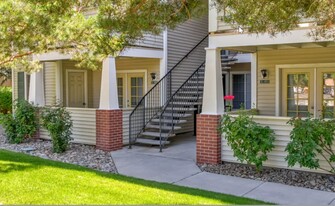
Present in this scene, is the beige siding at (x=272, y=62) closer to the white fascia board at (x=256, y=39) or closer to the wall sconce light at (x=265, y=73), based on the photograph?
the wall sconce light at (x=265, y=73)

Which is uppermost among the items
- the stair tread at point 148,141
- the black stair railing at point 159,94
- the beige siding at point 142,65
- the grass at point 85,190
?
the beige siding at point 142,65

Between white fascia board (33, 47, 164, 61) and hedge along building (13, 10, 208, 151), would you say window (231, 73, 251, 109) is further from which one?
white fascia board (33, 47, 164, 61)

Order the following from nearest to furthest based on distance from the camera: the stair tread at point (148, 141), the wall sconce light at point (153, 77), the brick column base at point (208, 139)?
1. the brick column base at point (208, 139)
2. the stair tread at point (148, 141)
3. the wall sconce light at point (153, 77)

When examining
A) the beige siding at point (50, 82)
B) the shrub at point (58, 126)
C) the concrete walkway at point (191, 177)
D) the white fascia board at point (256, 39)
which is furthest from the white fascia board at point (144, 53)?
the beige siding at point (50, 82)

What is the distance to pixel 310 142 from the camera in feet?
22.7

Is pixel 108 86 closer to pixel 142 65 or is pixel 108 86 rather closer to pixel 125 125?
pixel 125 125

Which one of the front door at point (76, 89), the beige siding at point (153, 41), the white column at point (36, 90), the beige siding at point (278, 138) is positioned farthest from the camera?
the front door at point (76, 89)

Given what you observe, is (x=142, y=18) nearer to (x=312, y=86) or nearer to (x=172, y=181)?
(x=172, y=181)

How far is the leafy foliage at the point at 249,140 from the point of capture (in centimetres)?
762

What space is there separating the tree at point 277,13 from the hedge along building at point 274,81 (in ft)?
5.89

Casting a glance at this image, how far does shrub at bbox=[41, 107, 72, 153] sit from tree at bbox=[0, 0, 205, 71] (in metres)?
3.12

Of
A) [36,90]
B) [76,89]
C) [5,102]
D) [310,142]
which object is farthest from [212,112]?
[5,102]

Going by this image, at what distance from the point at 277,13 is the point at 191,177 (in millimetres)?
3642

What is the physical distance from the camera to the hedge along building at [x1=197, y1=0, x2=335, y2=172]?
7957 millimetres
